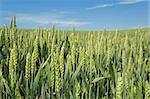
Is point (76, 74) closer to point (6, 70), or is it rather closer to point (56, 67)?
point (56, 67)

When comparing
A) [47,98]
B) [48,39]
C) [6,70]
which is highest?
[48,39]

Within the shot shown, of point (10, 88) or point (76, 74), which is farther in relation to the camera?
point (76, 74)

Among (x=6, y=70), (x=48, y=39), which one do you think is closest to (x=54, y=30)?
(x=48, y=39)

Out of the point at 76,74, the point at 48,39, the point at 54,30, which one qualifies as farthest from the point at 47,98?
the point at 54,30

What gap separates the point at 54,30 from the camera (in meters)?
2.04

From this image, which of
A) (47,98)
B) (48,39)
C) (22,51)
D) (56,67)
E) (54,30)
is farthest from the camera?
(54,30)

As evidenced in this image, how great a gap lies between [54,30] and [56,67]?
1.03 metres

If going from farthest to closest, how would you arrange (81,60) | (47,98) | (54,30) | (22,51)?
(54,30) → (22,51) → (81,60) → (47,98)

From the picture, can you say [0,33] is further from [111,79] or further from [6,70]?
[111,79]

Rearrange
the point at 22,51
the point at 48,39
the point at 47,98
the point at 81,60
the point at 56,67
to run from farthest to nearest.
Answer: the point at 48,39 → the point at 22,51 → the point at 81,60 → the point at 47,98 → the point at 56,67

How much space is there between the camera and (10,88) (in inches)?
41.6

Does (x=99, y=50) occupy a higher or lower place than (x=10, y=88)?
higher

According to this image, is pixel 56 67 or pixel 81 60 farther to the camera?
pixel 81 60

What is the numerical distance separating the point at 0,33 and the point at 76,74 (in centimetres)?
74
